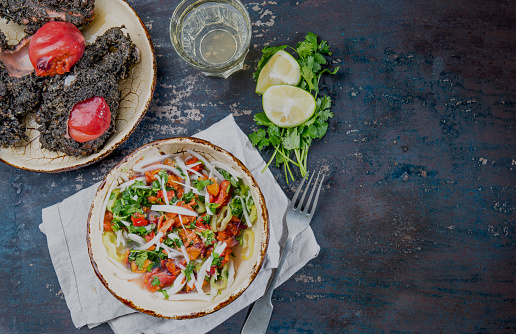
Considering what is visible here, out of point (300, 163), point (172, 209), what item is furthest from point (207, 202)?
point (300, 163)

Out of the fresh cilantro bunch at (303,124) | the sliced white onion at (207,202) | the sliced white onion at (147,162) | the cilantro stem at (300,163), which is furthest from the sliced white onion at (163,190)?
the cilantro stem at (300,163)

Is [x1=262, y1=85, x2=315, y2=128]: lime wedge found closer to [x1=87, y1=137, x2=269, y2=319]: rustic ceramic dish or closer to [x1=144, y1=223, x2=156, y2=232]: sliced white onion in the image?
[x1=87, y1=137, x2=269, y2=319]: rustic ceramic dish

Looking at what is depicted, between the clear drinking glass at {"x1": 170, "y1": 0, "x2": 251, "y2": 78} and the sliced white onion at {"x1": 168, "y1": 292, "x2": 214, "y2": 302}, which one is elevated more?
the clear drinking glass at {"x1": 170, "y1": 0, "x2": 251, "y2": 78}

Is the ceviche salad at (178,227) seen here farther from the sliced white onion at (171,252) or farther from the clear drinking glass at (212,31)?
the clear drinking glass at (212,31)

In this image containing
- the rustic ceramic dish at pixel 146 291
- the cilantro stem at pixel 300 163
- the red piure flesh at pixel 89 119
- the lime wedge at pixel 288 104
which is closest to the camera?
the rustic ceramic dish at pixel 146 291

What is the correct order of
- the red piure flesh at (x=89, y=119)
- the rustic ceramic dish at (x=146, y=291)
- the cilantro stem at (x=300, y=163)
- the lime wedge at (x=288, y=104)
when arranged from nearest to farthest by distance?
the rustic ceramic dish at (x=146, y=291), the red piure flesh at (x=89, y=119), the lime wedge at (x=288, y=104), the cilantro stem at (x=300, y=163)

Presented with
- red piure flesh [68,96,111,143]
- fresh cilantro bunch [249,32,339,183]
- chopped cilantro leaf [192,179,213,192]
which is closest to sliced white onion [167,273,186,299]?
chopped cilantro leaf [192,179,213,192]
